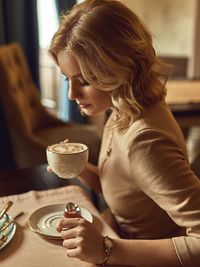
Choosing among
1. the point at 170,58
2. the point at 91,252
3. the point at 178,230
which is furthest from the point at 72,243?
Answer: the point at 170,58

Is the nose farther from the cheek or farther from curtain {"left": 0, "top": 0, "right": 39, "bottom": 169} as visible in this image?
curtain {"left": 0, "top": 0, "right": 39, "bottom": 169}

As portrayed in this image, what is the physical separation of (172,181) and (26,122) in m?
1.72

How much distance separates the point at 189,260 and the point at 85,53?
1.81 feet

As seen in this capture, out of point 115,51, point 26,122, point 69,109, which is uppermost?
point 115,51

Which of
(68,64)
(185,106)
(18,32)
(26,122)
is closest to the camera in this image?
(68,64)

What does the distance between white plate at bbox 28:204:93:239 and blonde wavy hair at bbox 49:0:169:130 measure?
0.90 ft

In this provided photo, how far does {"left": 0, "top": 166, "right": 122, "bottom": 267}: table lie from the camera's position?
2.74 ft

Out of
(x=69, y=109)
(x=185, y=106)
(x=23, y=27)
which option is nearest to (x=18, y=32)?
(x=23, y=27)

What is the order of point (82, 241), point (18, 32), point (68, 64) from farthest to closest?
point (18, 32)
point (68, 64)
point (82, 241)

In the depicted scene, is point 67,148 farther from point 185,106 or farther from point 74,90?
point 185,106

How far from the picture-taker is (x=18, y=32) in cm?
307

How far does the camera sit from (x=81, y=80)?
104 centimetres

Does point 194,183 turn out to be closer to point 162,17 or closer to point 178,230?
point 178,230

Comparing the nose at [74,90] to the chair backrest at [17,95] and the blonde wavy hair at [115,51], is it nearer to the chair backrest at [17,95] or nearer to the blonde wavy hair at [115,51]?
the blonde wavy hair at [115,51]
